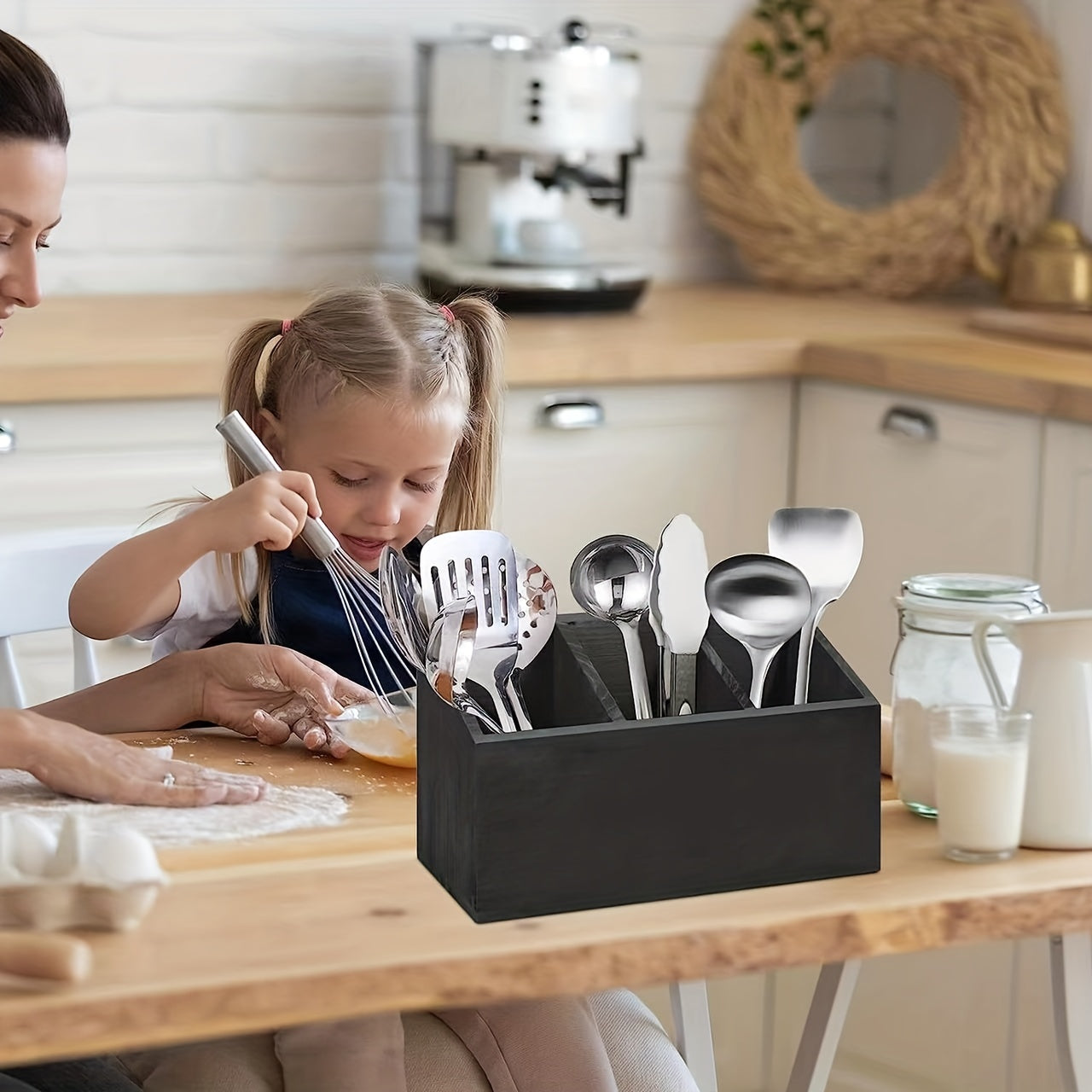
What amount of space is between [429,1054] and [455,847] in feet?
1.05

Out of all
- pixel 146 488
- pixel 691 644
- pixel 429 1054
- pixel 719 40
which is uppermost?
pixel 719 40

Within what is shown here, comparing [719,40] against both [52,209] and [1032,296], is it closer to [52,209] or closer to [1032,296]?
[1032,296]

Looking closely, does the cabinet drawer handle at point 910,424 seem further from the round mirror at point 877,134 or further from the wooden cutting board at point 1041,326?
the round mirror at point 877,134

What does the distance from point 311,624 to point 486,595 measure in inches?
23.1

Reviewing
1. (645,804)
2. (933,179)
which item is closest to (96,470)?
(645,804)

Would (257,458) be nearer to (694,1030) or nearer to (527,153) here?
(694,1030)

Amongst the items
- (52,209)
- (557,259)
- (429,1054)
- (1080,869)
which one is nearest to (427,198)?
(557,259)

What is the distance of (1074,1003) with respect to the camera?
108 centimetres

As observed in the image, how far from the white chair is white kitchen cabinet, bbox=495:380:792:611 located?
32.4 inches

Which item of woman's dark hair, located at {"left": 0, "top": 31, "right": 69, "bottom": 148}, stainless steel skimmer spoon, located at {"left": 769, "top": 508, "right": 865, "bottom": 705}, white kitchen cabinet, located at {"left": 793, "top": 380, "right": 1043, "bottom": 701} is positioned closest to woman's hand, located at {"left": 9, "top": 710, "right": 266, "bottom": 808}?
stainless steel skimmer spoon, located at {"left": 769, "top": 508, "right": 865, "bottom": 705}

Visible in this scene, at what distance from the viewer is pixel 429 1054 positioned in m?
1.18

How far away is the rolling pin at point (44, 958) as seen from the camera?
785 mm

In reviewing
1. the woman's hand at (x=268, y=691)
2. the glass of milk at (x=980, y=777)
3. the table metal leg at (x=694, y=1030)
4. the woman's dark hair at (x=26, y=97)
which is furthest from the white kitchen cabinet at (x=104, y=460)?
the glass of milk at (x=980, y=777)

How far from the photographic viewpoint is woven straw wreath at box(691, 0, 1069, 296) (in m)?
3.02
